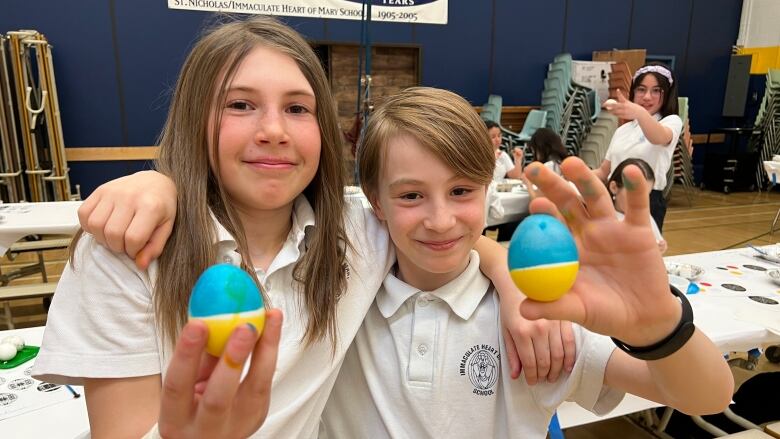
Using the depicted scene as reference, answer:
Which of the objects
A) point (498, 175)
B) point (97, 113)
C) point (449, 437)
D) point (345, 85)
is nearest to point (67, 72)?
point (97, 113)

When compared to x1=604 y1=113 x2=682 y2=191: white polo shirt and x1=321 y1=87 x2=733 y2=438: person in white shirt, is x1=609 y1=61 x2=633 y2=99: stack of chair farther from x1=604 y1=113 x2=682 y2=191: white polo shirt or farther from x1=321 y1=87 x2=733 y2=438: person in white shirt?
x1=321 y1=87 x2=733 y2=438: person in white shirt

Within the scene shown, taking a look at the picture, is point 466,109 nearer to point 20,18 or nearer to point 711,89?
point 20,18

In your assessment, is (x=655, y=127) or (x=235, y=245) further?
(x=655, y=127)

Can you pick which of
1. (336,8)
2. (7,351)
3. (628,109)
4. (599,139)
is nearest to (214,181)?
(7,351)

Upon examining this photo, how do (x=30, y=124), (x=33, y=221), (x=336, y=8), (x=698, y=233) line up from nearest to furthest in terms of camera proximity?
(x=33, y=221) < (x=30, y=124) < (x=698, y=233) < (x=336, y=8)

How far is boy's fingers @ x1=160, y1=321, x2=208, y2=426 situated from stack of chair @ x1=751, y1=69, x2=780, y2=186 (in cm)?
1118

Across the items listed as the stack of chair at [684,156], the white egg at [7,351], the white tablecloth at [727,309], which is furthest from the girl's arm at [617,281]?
the stack of chair at [684,156]

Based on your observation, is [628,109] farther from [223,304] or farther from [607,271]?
[223,304]

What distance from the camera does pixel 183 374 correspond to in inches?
22.7

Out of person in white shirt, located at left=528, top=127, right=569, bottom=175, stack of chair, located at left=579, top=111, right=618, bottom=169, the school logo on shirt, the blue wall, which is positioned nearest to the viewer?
the school logo on shirt

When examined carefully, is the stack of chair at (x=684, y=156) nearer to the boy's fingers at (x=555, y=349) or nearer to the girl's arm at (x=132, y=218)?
the boy's fingers at (x=555, y=349)

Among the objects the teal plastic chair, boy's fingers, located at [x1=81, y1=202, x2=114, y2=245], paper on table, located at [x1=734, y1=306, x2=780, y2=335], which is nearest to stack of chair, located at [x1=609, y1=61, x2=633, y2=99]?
the teal plastic chair

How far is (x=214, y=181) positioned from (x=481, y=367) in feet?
2.31

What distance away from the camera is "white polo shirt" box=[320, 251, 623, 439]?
3.59 ft
